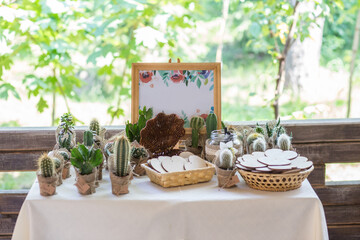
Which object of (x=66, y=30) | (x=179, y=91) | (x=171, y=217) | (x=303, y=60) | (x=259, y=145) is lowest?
(x=171, y=217)

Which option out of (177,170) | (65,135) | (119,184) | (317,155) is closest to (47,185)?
(119,184)

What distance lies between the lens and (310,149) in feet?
7.84

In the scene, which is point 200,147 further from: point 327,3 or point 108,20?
point 327,3

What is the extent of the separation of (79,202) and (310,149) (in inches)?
53.1

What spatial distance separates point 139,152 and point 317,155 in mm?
1069

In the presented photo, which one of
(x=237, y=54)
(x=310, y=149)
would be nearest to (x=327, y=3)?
(x=310, y=149)

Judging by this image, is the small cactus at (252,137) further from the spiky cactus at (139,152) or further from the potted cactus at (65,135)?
the potted cactus at (65,135)

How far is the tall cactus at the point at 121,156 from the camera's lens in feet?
5.24

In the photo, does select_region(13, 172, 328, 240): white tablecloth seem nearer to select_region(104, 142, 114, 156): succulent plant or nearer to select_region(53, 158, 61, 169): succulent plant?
select_region(53, 158, 61, 169): succulent plant

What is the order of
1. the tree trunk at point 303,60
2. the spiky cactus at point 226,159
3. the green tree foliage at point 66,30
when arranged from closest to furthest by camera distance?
1. the spiky cactus at point 226,159
2. the green tree foliage at point 66,30
3. the tree trunk at point 303,60

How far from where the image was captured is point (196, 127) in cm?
202

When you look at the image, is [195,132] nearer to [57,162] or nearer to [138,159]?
[138,159]

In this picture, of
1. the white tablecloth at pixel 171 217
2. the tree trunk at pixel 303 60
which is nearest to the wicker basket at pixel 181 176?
the white tablecloth at pixel 171 217

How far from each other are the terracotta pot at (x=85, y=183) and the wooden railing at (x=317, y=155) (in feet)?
2.40
